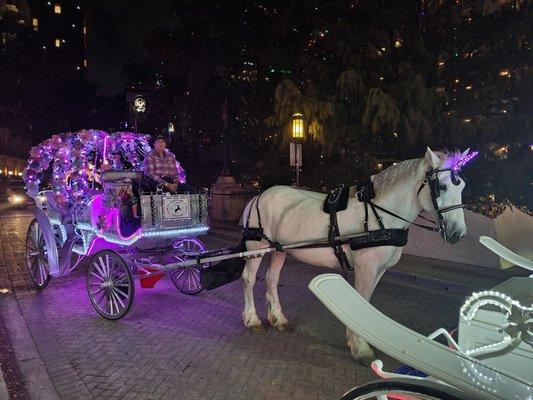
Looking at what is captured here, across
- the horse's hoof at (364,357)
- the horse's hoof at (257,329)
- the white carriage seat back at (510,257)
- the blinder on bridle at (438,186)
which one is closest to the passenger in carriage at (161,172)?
the horse's hoof at (257,329)

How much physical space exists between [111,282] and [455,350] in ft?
15.8

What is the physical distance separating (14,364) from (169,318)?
6.64ft

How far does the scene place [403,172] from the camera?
15.1 ft

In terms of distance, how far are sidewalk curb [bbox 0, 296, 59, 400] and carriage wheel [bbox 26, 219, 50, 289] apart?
0.96m

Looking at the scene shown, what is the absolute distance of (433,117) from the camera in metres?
11.0

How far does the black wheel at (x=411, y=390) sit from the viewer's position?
1981 mm

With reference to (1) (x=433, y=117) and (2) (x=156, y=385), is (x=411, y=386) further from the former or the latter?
(1) (x=433, y=117)

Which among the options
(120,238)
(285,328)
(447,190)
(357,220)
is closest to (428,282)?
(285,328)

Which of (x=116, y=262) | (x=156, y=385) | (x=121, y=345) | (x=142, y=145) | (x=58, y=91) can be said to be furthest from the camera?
(x=58, y=91)

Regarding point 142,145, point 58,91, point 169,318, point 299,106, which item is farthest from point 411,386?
point 58,91

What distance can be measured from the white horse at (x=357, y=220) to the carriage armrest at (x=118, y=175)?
199 centimetres

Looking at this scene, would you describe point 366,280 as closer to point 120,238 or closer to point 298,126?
point 120,238

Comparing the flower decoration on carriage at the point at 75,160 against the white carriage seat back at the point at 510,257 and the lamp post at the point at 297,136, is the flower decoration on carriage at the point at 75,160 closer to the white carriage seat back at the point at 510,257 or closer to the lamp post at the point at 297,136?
the lamp post at the point at 297,136

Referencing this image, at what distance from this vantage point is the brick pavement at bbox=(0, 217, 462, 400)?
13.7 feet
